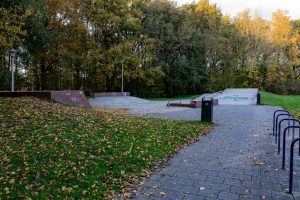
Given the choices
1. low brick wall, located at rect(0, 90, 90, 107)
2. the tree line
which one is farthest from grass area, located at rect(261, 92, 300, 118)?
the tree line

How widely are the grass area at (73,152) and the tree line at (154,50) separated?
19177 millimetres

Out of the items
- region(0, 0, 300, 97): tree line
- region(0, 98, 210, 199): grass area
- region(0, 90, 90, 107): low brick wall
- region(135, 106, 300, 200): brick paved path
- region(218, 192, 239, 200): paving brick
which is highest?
region(0, 0, 300, 97): tree line

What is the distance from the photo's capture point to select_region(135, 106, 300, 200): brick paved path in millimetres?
4850

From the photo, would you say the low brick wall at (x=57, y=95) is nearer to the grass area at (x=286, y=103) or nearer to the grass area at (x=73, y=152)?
the grass area at (x=73, y=152)

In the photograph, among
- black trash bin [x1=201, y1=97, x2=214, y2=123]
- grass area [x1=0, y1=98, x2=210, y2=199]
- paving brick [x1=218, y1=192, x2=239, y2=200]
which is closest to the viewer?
paving brick [x1=218, y1=192, x2=239, y2=200]

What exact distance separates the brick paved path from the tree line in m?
22.2

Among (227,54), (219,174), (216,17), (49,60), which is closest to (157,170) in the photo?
(219,174)

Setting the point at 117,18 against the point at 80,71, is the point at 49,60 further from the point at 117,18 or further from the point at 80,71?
the point at 117,18

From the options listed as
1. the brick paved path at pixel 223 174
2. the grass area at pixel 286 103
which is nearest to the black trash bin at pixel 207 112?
the brick paved path at pixel 223 174

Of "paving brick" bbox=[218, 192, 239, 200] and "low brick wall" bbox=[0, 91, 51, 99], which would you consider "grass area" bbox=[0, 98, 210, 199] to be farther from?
"low brick wall" bbox=[0, 91, 51, 99]

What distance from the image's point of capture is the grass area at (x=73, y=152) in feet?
15.6

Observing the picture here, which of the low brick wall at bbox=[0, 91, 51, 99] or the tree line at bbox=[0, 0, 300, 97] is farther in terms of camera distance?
the tree line at bbox=[0, 0, 300, 97]

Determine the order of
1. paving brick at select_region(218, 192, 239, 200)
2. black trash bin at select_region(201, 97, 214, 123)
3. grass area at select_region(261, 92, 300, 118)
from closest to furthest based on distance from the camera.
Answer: paving brick at select_region(218, 192, 239, 200), black trash bin at select_region(201, 97, 214, 123), grass area at select_region(261, 92, 300, 118)

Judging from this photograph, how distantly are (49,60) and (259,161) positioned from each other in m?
30.0
